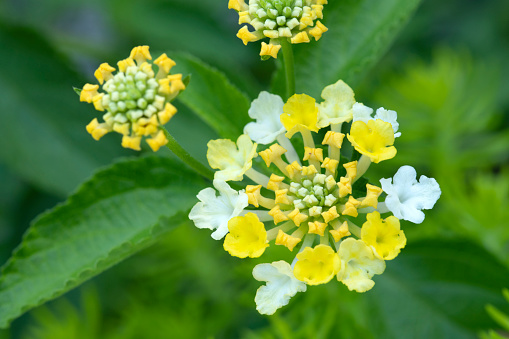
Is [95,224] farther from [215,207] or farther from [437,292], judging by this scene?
[437,292]

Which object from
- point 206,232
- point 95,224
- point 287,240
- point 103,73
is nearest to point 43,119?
point 206,232

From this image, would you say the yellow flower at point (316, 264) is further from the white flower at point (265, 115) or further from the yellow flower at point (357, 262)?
the white flower at point (265, 115)

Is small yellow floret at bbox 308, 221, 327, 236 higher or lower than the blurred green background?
lower

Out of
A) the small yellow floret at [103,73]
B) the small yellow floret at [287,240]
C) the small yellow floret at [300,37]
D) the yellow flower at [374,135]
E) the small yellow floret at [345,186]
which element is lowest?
the small yellow floret at [287,240]

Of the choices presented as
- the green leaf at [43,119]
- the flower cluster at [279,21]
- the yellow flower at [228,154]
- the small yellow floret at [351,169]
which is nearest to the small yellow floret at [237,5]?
the flower cluster at [279,21]

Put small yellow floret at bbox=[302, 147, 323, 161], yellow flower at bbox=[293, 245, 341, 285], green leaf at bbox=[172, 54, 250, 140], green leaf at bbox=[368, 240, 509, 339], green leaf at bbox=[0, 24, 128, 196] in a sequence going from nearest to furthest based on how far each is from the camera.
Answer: yellow flower at bbox=[293, 245, 341, 285] → small yellow floret at bbox=[302, 147, 323, 161] → green leaf at bbox=[172, 54, 250, 140] → green leaf at bbox=[368, 240, 509, 339] → green leaf at bbox=[0, 24, 128, 196]

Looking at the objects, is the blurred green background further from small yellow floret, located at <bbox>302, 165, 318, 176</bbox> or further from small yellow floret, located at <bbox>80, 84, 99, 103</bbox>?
small yellow floret, located at <bbox>80, 84, 99, 103</bbox>

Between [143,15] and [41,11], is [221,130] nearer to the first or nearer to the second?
[143,15]

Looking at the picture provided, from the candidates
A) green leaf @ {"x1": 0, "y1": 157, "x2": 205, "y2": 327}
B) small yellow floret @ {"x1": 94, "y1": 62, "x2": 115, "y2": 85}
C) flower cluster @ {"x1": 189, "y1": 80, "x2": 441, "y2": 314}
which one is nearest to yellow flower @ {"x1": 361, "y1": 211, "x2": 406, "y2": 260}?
flower cluster @ {"x1": 189, "y1": 80, "x2": 441, "y2": 314}
